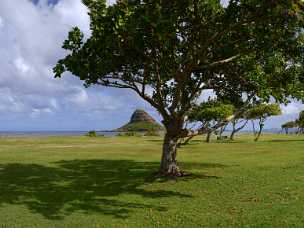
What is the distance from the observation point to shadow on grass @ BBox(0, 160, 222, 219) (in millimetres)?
20484

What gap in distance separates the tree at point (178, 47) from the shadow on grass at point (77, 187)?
13.9ft

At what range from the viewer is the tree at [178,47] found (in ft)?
70.4

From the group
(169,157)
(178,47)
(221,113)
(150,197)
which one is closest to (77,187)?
(150,197)

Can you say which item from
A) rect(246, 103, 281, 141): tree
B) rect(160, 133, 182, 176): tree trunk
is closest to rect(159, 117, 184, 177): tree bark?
rect(160, 133, 182, 176): tree trunk

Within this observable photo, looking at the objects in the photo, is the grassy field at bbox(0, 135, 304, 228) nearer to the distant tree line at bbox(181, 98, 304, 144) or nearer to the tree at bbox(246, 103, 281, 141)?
the distant tree line at bbox(181, 98, 304, 144)

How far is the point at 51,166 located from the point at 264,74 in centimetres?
2025

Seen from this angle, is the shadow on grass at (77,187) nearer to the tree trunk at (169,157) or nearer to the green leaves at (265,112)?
the tree trunk at (169,157)

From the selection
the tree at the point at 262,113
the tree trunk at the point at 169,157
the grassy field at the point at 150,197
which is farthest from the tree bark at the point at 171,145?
the tree at the point at 262,113

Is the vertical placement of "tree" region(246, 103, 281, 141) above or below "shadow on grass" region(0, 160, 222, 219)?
above

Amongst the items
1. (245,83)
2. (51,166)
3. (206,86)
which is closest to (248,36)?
(245,83)

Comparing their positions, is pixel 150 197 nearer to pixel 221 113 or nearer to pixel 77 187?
pixel 77 187

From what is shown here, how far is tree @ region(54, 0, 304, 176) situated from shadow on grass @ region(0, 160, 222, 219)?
4249 millimetres

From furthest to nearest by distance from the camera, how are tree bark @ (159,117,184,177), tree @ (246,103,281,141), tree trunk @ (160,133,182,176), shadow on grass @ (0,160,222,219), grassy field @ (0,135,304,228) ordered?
tree @ (246,103,281,141), tree trunk @ (160,133,182,176), tree bark @ (159,117,184,177), shadow on grass @ (0,160,222,219), grassy field @ (0,135,304,228)

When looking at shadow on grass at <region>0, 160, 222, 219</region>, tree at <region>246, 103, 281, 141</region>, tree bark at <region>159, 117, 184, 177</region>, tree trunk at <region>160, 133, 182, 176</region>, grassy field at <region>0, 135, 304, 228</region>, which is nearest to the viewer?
grassy field at <region>0, 135, 304, 228</region>
